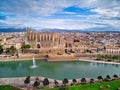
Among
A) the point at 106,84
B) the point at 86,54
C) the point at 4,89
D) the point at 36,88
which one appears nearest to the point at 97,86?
the point at 106,84

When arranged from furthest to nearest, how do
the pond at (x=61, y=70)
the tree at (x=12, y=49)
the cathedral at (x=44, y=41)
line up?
the cathedral at (x=44, y=41)
the tree at (x=12, y=49)
the pond at (x=61, y=70)

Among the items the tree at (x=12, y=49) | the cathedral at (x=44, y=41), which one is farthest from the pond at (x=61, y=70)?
the cathedral at (x=44, y=41)

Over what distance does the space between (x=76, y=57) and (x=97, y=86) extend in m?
12.6

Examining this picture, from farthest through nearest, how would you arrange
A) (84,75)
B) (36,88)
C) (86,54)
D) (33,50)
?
(33,50)
(86,54)
(84,75)
(36,88)

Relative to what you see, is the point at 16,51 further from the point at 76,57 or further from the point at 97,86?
the point at 97,86

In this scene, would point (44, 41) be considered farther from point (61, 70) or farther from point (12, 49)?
point (61, 70)

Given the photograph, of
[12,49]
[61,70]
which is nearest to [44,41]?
[12,49]

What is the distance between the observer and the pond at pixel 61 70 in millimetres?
14475

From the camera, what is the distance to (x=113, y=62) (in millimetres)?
18875

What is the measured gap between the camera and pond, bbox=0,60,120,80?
14.5m

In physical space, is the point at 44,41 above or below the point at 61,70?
above

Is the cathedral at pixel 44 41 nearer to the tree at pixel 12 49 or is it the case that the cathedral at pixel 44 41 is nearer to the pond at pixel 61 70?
the tree at pixel 12 49

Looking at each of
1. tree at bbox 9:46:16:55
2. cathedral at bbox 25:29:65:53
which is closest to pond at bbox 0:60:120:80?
tree at bbox 9:46:16:55

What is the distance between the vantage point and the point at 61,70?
16.3m
